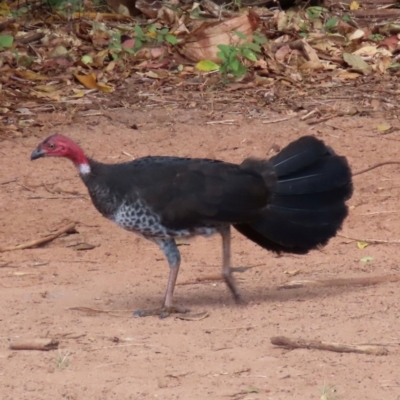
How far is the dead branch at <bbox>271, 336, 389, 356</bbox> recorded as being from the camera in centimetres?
478

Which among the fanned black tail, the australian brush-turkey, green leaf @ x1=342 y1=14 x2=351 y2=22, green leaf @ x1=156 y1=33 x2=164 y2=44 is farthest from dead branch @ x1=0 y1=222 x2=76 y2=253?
green leaf @ x1=342 y1=14 x2=351 y2=22

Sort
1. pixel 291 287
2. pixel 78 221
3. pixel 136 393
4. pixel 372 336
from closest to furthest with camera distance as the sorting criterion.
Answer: pixel 136 393 < pixel 372 336 < pixel 291 287 < pixel 78 221

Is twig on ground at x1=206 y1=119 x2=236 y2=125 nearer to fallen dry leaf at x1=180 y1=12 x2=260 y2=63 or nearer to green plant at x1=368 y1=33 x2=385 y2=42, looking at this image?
fallen dry leaf at x1=180 y1=12 x2=260 y2=63

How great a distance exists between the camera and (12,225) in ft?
26.0

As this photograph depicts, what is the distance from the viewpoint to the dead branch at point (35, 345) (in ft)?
16.5

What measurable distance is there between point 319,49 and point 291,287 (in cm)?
546

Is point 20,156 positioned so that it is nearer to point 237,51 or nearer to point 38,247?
point 38,247

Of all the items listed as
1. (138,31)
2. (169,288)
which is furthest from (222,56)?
(169,288)

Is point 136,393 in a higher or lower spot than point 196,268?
higher

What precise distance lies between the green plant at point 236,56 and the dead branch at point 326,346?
5678mm

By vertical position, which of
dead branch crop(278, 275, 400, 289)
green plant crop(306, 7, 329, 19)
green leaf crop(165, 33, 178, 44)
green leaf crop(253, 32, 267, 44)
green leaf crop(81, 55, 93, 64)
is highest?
dead branch crop(278, 275, 400, 289)

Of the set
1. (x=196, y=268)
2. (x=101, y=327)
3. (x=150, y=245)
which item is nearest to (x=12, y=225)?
(x=150, y=245)

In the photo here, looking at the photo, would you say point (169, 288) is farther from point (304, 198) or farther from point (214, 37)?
point (214, 37)

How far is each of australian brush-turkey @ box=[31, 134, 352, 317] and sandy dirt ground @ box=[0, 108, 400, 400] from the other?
1.45 ft
